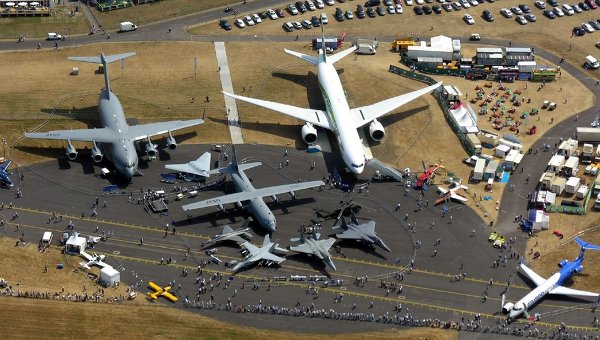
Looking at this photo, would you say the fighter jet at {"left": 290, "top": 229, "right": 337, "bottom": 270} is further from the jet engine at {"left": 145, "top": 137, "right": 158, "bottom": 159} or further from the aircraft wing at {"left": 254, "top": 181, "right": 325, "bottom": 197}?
the jet engine at {"left": 145, "top": 137, "right": 158, "bottom": 159}

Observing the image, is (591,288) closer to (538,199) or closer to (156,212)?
(538,199)

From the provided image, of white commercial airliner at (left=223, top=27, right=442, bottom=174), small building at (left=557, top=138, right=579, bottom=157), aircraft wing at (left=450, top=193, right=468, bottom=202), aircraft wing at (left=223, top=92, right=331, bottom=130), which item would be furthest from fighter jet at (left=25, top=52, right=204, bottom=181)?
small building at (left=557, top=138, right=579, bottom=157)

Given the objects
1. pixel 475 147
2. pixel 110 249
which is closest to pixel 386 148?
pixel 475 147

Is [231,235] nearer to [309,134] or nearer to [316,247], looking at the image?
[316,247]

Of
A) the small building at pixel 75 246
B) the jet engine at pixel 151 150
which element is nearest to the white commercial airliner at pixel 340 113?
the jet engine at pixel 151 150

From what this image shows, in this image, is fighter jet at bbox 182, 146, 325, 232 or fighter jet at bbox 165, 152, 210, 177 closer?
fighter jet at bbox 182, 146, 325, 232

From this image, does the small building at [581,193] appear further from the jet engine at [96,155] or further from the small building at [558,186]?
the jet engine at [96,155]

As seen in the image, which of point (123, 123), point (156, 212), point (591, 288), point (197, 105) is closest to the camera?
point (591, 288)
